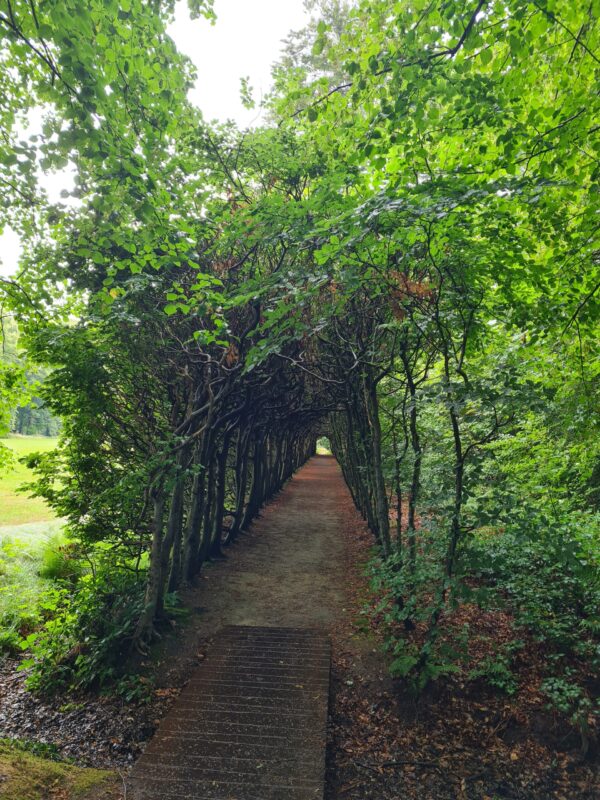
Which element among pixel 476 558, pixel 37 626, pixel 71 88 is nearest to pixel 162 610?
pixel 37 626

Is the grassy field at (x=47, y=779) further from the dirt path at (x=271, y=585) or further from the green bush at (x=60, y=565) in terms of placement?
the green bush at (x=60, y=565)

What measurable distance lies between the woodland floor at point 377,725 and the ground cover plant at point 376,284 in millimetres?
222

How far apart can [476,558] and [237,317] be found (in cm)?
627

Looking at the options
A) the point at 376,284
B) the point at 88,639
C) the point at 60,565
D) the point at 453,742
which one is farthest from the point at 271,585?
the point at 376,284

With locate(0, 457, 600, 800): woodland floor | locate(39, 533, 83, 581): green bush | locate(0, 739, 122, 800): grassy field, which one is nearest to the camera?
locate(0, 739, 122, 800): grassy field

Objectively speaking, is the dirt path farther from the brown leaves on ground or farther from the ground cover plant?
the brown leaves on ground

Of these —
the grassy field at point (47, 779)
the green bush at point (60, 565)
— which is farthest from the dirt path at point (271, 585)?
the green bush at point (60, 565)

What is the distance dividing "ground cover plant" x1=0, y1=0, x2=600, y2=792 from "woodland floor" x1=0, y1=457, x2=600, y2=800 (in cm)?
22

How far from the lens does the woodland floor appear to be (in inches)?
179

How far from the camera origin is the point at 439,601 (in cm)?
528

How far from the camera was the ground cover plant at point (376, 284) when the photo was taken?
14.1ft

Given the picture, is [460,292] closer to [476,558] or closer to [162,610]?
[476,558]

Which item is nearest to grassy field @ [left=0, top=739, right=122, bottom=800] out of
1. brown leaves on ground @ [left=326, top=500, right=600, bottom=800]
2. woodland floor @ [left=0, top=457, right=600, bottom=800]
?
woodland floor @ [left=0, top=457, right=600, bottom=800]

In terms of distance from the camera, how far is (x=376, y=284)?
614 cm
